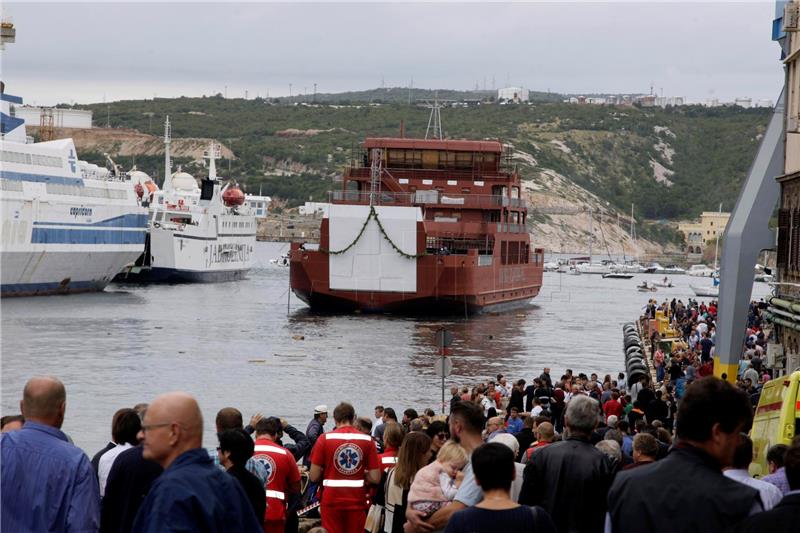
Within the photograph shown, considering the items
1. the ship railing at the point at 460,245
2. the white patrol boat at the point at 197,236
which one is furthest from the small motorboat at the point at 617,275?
the ship railing at the point at 460,245

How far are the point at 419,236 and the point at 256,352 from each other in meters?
14.3

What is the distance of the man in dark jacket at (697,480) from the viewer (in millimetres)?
5168

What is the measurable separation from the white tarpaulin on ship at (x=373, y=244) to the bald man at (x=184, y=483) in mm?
49983

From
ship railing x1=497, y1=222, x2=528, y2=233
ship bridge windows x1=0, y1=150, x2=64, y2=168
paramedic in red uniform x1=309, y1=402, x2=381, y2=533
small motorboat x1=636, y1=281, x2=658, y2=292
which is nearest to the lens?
paramedic in red uniform x1=309, y1=402, x2=381, y2=533

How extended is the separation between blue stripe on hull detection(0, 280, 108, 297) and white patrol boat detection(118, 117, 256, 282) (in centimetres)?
1311

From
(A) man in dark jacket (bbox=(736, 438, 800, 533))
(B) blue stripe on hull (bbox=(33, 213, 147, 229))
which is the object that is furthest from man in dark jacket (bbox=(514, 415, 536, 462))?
(B) blue stripe on hull (bbox=(33, 213, 147, 229))

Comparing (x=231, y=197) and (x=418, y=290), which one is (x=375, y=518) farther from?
(x=231, y=197)

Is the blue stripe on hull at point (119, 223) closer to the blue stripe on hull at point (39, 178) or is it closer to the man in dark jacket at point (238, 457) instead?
the blue stripe on hull at point (39, 178)

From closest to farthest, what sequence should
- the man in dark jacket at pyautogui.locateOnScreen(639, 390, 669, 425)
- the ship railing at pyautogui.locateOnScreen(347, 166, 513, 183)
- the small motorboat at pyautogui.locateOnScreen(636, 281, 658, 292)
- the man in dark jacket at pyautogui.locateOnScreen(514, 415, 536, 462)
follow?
the man in dark jacket at pyautogui.locateOnScreen(514, 415, 536, 462), the man in dark jacket at pyautogui.locateOnScreen(639, 390, 669, 425), the ship railing at pyautogui.locateOnScreen(347, 166, 513, 183), the small motorboat at pyautogui.locateOnScreen(636, 281, 658, 292)

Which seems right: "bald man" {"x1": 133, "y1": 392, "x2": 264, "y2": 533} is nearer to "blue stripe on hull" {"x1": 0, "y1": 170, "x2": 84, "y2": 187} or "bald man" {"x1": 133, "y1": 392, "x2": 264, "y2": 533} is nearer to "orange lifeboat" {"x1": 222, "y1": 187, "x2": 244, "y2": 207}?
"blue stripe on hull" {"x1": 0, "y1": 170, "x2": 84, "y2": 187}

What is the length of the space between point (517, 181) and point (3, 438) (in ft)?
204

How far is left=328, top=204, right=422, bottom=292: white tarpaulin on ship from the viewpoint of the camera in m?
55.2

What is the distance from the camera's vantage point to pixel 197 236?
90312 millimetres

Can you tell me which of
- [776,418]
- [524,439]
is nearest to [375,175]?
[524,439]
